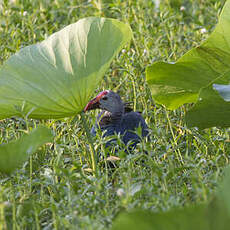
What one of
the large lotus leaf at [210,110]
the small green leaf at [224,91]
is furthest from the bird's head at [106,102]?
the small green leaf at [224,91]

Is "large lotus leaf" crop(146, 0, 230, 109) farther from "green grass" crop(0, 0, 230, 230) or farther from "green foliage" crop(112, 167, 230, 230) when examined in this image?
"green foliage" crop(112, 167, 230, 230)

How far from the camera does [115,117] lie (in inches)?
124

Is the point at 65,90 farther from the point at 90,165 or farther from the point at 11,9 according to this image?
the point at 11,9

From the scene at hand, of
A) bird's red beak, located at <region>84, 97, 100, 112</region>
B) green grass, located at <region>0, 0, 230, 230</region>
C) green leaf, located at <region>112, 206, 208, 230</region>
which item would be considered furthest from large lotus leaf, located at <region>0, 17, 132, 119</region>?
green leaf, located at <region>112, 206, 208, 230</region>

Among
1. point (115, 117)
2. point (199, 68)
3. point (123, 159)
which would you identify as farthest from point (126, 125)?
point (123, 159)

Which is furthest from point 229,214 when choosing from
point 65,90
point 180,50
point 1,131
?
point 180,50

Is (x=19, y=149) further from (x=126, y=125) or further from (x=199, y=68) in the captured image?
(x=126, y=125)

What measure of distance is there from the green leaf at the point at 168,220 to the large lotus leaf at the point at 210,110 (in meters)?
1.01

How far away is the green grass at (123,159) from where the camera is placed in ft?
5.96

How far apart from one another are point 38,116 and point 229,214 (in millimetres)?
1342

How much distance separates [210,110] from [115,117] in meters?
0.82

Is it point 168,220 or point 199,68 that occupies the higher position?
point 168,220

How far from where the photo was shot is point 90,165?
2473mm

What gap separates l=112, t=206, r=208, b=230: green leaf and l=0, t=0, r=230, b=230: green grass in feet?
0.68
